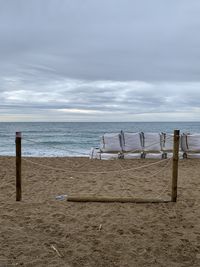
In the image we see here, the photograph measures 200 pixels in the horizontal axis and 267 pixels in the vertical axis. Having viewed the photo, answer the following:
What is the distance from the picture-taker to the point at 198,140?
13.8 metres

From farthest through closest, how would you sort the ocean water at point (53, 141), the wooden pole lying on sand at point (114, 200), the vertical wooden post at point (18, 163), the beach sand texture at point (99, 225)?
the ocean water at point (53, 141) → the wooden pole lying on sand at point (114, 200) → the vertical wooden post at point (18, 163) → the beach sand texture at point (99, 225)

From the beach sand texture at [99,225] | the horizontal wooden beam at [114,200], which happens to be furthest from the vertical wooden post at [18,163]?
the horizontal wooden beam at [114,200]

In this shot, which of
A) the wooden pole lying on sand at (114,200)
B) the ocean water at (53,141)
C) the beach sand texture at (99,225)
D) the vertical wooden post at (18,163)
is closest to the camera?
the beach sand texture at (99,225)

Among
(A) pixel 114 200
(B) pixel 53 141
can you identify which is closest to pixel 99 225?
(A) pixel 114 200

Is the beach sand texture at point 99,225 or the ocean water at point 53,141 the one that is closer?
the beach sand texture at point 99,225

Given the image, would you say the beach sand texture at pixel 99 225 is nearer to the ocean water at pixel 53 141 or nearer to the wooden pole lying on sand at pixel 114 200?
the wooden pole lying on sand at pixel 114 200

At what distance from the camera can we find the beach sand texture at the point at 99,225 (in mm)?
4188

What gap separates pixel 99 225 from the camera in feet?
17.7

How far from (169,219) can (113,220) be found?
907mm

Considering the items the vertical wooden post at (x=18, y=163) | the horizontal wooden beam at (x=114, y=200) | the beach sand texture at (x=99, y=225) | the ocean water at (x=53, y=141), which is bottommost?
the ocean water at (x=53, y=141)

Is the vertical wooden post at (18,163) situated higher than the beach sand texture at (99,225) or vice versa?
the vertical wooden post at (18,163)

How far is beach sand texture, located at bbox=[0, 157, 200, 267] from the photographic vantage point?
419cm

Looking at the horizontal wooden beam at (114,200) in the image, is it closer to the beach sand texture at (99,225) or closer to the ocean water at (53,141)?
the beach sand texture at (99,225)

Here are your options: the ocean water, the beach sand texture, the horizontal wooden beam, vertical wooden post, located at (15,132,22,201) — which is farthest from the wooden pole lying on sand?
the ocean water
